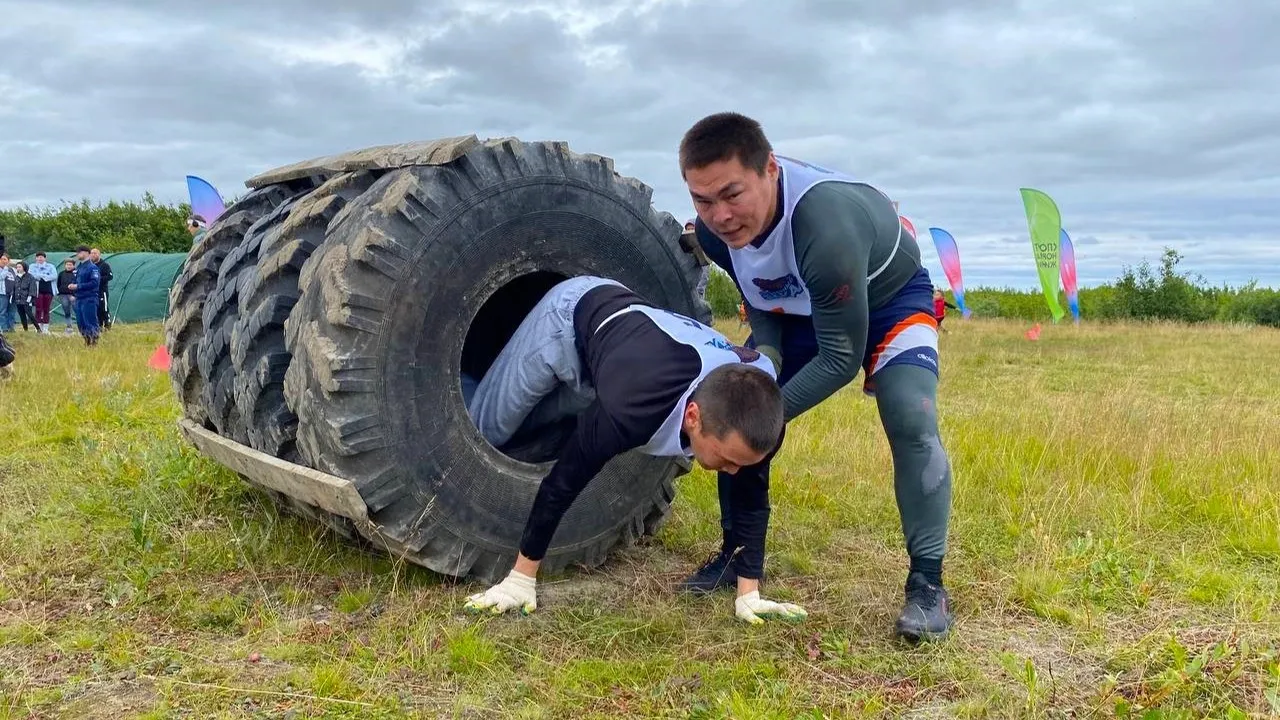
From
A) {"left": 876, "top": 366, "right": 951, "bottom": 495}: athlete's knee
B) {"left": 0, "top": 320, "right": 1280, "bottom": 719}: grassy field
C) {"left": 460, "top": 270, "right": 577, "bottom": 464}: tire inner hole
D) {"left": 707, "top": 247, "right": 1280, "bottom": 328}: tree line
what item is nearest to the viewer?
{"left": 0, "top": 320, "right": 1280, "bottom": 719}: grassy field

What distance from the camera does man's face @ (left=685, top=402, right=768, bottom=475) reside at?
108 inches

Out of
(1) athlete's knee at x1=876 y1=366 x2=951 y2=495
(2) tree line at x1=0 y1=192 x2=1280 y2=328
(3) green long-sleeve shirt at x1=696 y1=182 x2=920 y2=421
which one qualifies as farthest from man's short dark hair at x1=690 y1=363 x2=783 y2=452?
(2) tree line at x1=0 y1=192 x2=1280 y2=328

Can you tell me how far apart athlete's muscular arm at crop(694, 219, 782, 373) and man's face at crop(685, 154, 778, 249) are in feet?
1.77

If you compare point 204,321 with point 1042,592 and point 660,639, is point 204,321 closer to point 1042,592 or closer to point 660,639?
point 660,639

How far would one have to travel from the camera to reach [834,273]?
112 inches

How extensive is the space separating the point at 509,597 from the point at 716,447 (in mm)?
943

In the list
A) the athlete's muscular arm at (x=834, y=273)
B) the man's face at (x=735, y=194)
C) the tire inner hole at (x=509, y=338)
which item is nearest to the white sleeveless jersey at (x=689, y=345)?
the athlete's muscular arm at (x=834, y=273)

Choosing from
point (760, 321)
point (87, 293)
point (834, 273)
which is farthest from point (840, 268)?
point (87, 293)

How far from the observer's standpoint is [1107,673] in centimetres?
280

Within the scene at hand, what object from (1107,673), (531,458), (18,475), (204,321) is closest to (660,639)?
(531,458)

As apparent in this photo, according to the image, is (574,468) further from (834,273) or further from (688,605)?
(834,273)

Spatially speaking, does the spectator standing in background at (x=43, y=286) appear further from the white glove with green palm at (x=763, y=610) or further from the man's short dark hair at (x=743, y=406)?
the man's short dark hair at (x=743, y=406)

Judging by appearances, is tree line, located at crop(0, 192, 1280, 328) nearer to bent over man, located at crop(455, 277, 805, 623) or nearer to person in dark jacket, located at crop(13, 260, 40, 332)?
person in dark jacket, located at crop(13, 260, 40, 332)

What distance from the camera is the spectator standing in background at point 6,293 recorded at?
56.0ft
